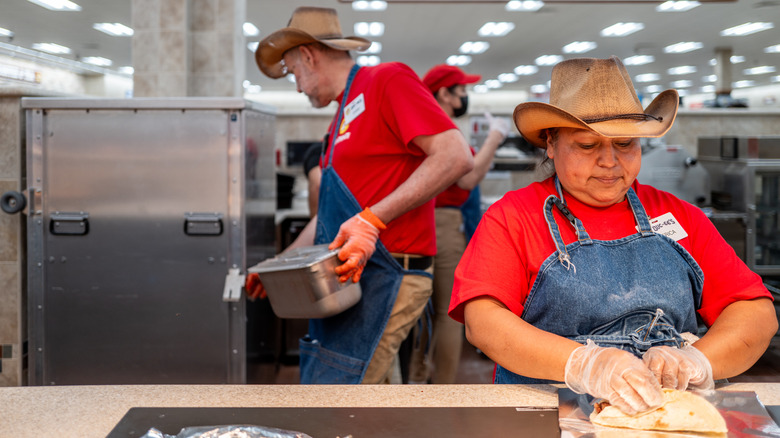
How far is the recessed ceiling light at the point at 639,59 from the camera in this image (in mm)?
16216

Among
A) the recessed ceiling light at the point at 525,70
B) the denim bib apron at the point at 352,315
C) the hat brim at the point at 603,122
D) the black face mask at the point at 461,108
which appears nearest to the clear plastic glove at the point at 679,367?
the hat brim at the point at 603,122

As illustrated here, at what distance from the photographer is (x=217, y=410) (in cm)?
126

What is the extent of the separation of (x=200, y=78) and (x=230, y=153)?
123 cm

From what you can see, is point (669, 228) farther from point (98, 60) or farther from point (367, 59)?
point (367, 59)

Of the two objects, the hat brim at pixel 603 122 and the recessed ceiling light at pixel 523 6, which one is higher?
the recessed ceiling light at pixel 523 6

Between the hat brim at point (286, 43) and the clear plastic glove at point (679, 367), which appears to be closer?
the clear plastic glove at point (679, 367)

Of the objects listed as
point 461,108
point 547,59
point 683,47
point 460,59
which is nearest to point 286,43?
point 461,108

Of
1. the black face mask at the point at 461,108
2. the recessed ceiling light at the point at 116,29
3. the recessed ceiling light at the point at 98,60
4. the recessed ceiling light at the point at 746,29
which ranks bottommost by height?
the black face mask at the point at 461,108

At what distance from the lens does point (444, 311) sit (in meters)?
3.49

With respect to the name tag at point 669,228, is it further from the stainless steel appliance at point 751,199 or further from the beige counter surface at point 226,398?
the stainless steel appliance at point 751,199

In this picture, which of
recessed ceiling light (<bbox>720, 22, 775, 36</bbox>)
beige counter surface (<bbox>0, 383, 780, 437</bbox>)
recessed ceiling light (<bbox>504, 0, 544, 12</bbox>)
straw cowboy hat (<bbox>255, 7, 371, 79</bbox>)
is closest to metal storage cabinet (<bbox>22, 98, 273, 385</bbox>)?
straw cowboy hat (<bbox>255, 7, 371, 79</bbox>)

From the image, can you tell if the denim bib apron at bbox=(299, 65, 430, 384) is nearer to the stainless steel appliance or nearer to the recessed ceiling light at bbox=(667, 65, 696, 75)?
the stainless steel appliance

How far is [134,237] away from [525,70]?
1793 cm

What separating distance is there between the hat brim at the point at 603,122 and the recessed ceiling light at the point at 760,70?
1917 centimetres
